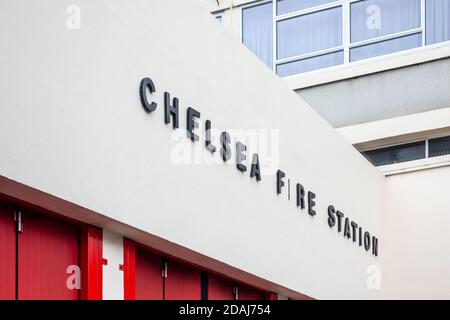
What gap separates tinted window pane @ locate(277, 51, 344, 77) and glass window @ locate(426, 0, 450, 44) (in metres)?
1.49

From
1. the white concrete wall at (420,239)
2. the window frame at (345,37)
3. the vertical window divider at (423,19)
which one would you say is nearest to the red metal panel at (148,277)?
the white concrete wall at (420,239)

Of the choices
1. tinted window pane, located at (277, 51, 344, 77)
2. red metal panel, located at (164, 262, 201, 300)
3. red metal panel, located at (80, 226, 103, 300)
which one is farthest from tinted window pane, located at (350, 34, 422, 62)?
red metal panel, located at (80, 226, 103, 300)

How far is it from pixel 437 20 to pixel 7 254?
11.1 metres

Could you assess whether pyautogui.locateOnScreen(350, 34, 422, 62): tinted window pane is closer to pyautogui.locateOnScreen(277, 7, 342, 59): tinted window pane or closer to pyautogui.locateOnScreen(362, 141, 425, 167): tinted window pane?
pyautogui.locateOnScreen(277, 7, 342, 59): tinted window pane

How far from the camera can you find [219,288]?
1240 centimetres

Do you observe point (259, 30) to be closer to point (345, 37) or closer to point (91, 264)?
point (345, 37)

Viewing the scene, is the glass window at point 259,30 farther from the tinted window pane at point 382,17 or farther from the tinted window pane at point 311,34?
the tinted window pane at point 382,17

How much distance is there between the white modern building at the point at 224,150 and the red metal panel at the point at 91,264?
2 centimetres

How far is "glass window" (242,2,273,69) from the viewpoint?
19203 millimetres

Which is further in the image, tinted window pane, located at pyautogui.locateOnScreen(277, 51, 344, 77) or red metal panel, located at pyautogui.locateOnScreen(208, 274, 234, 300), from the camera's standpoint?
tinted window pane, located at pyautogui.locateOnScreen(277, 51, 344, 77)

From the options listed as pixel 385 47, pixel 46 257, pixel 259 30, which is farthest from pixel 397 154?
pixel 46 257

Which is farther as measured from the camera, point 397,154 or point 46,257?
point 397,154

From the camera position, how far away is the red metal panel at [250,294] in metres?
12.9
